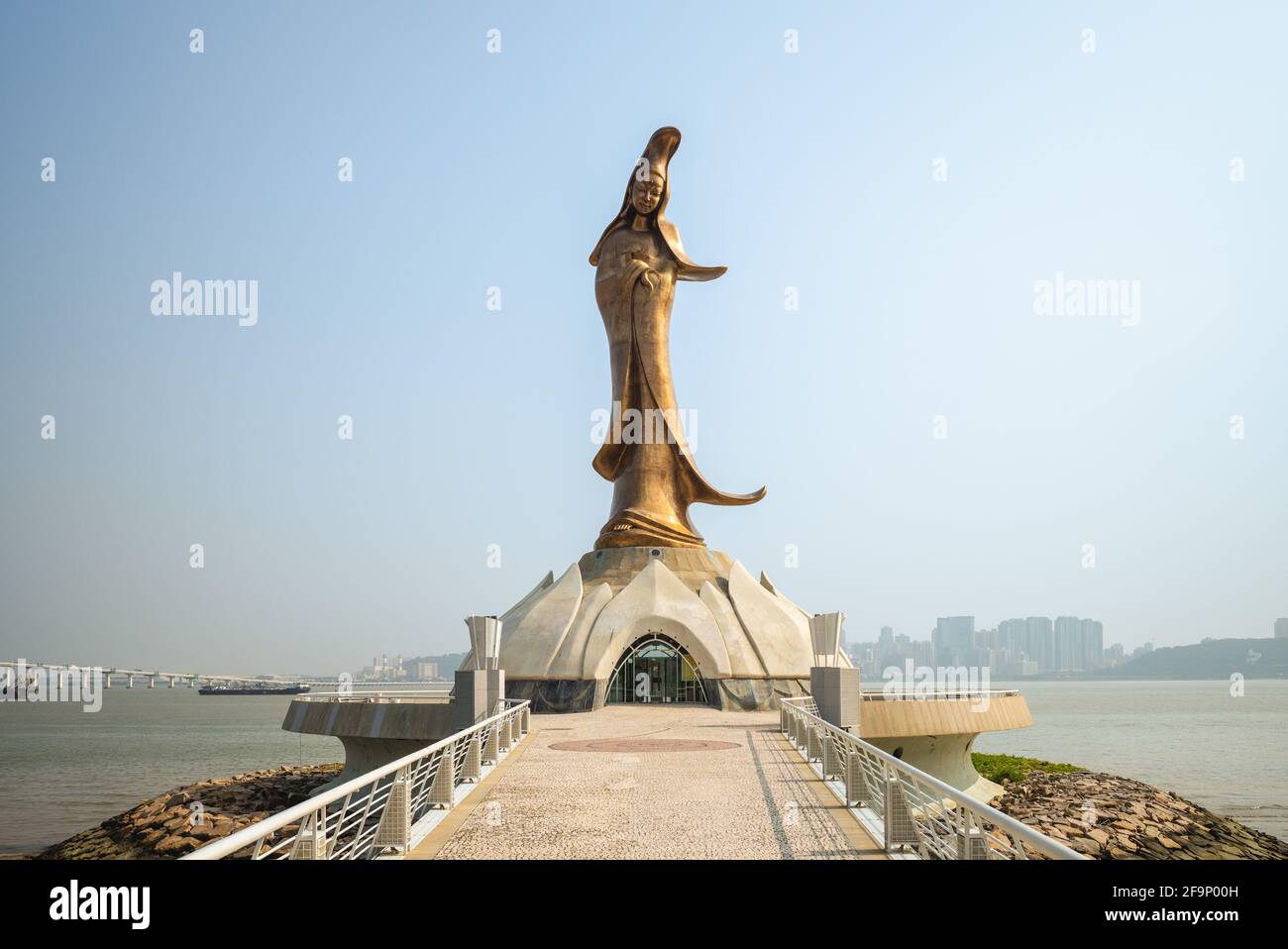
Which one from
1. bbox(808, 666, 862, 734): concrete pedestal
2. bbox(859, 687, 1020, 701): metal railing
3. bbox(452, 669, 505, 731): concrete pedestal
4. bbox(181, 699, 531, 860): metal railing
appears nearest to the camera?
bbox(181, 699, 531, 860): metal railing

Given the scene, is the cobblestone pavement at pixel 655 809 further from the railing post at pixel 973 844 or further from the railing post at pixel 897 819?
the railing post at pixel 973 844

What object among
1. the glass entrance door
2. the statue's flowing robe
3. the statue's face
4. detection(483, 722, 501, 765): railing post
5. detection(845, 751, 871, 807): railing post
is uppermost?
the statue's face

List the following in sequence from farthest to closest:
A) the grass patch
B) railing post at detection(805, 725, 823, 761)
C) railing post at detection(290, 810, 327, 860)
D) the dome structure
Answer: the grass patch → the dome structure → railing post at detection(805, 725, 823, 761) → railing post at detection(290, 810, 327, 860)

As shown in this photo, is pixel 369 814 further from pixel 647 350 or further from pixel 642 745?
pixel 647 350

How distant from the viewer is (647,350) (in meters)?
30.3

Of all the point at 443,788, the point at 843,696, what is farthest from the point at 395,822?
the point at 843,696

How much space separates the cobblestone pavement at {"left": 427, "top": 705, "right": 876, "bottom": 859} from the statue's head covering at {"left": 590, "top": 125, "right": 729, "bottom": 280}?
18.1 m

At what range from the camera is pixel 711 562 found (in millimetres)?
28359

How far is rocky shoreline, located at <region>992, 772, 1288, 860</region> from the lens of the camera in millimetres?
19250

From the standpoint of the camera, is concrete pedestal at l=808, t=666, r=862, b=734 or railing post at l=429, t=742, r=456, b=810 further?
concrete pedestal at l=808, t=666, r=862, b=734

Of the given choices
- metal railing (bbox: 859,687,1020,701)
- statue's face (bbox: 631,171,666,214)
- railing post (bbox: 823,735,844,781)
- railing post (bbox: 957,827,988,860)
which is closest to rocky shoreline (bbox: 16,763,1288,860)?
metal railing (bbox: 859,687,1020,701)

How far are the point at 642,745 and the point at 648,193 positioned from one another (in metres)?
19.1

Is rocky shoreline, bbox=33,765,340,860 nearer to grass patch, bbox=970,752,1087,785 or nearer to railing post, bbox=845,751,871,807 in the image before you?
railing post, bbox=845,751,871,807
